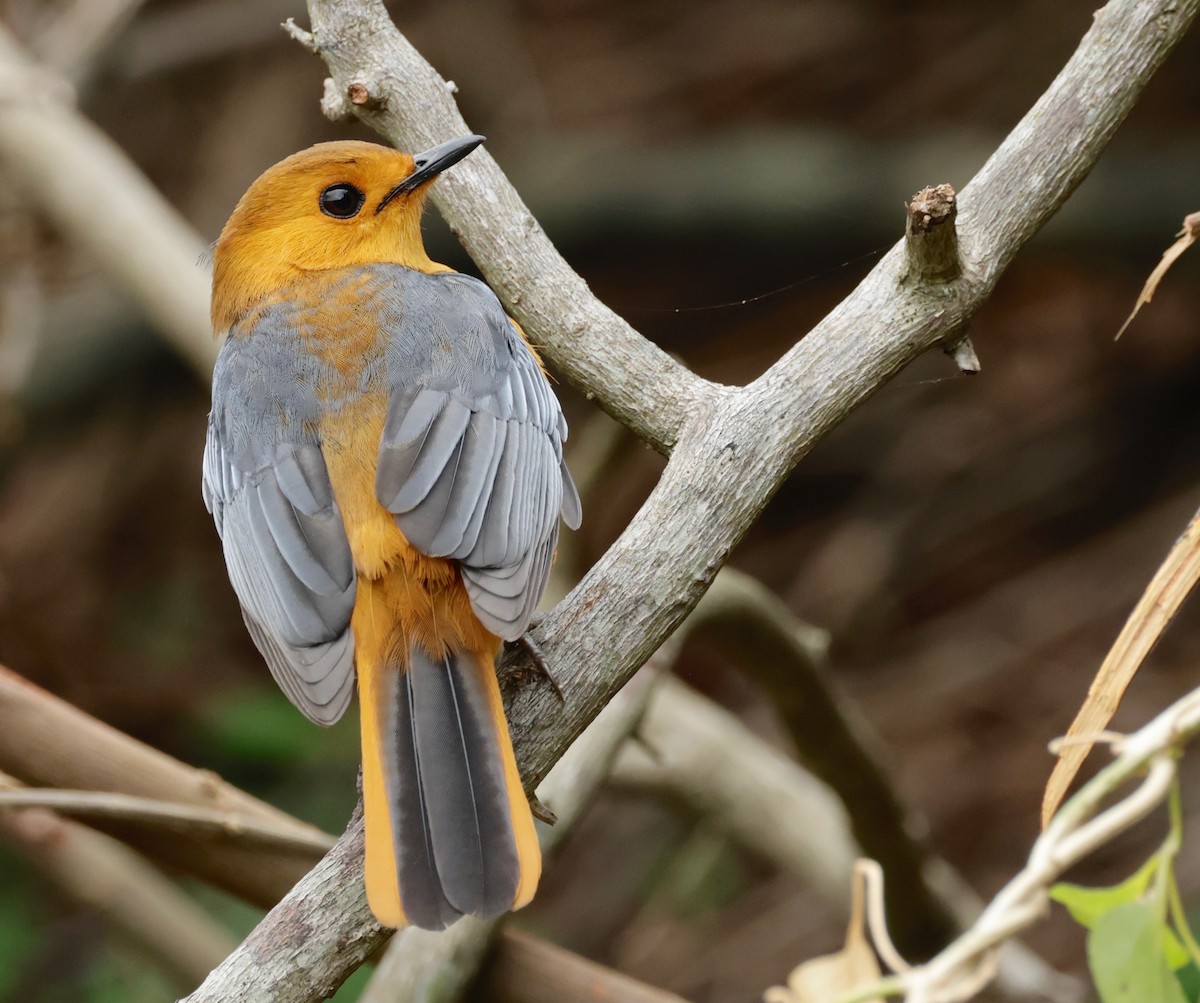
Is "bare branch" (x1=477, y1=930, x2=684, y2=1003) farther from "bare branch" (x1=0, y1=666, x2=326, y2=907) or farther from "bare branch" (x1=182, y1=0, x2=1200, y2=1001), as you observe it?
"bare branch" (x1=182, y1=0, x2=1200, y2=1001)

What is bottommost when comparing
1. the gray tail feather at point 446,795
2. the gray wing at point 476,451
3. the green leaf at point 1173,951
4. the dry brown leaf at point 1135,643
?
the dry brown leaf at point 1135,643

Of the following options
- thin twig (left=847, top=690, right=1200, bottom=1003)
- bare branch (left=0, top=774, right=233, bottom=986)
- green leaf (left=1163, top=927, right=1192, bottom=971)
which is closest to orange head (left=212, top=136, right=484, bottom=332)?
bare branch (left=0, top=774, right=233, bottom=986)

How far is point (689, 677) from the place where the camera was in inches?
272

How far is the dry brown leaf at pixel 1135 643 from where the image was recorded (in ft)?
6.44

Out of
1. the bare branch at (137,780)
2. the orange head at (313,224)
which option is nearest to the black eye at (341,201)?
the orange head at (313,224)

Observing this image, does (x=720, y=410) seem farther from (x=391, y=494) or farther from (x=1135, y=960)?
(x=1135, y=960)

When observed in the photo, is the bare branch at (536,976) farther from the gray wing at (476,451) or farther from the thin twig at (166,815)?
the gray wing at (476,451)

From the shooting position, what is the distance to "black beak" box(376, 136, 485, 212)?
9.50ft

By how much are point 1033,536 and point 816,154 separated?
2.10m

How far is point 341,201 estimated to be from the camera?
3486 millimetres

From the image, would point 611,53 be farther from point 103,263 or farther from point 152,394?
point 103,263

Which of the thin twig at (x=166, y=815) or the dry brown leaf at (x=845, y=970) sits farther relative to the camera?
the thin twig at (x=166, y=815)

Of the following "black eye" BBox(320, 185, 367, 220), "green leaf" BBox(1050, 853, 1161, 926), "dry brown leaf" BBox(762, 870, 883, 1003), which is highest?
"black eye" BBox(320, 185, 367, 220)

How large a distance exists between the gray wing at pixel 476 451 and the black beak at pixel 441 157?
32 centimetres
